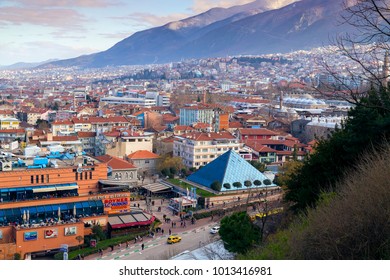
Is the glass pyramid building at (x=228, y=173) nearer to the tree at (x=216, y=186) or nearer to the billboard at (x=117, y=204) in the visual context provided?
the tree at (x=216, y=186)

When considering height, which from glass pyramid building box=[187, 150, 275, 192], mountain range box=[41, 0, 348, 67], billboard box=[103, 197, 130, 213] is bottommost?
billboard box=[103, 197, 130, 213]

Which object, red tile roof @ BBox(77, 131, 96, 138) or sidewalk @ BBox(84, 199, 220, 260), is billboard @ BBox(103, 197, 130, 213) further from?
red tile roof @ BBox(77, 131, 96, 138)

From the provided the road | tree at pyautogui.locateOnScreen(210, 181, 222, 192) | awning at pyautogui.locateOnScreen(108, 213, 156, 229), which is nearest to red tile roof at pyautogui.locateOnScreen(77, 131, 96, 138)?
tree at pyautogui.locateOnScreen(210, 181, 222, 192)

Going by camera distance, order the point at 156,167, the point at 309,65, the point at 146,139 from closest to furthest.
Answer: the point at 156,167 → the point at 146,139 → the point at 309,65

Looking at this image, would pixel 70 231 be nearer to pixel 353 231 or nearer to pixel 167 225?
pixel 167 225

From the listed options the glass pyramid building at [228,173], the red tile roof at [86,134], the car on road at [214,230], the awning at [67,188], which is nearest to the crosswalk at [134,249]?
the car on road at [214,230]

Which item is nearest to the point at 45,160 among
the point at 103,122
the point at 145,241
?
the point at 145,241
